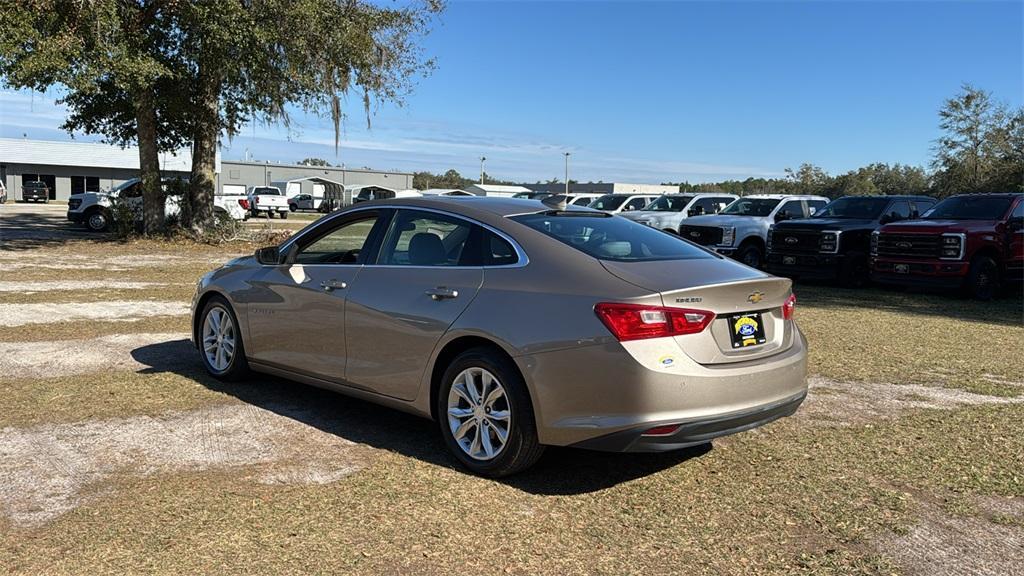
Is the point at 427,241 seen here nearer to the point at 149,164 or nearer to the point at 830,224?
the point at 830,224

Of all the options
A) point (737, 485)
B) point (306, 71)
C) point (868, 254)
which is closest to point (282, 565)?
point (737, 485)

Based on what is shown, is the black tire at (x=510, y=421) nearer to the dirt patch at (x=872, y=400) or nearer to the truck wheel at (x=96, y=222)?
the dirt patch at (x=872, y=400)

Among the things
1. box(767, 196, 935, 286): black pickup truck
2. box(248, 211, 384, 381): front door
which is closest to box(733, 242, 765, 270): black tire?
box(767, 196, 935, 286): black pickup truck

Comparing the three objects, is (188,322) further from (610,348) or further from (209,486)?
(610,348)

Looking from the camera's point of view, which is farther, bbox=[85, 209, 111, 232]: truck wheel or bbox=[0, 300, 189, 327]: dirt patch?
bbox=[85, 209, 111, 232]: truck wheel

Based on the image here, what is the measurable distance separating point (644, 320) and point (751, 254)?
51.9ft

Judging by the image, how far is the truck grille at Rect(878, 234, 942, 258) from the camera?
1434 centimetres

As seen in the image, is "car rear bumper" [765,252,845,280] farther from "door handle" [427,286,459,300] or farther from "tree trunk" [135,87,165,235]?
"tree trunk" [135,87,165,235]

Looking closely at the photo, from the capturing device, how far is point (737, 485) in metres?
4.50

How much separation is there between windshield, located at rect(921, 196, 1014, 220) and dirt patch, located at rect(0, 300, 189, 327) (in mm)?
13463

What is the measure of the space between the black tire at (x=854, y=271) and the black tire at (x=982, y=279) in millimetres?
2016

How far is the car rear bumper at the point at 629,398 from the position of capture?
3.95m

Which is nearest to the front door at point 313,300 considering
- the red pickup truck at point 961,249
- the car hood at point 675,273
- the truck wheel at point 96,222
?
the car hood at point 675,273

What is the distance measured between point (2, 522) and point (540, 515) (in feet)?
8.33
